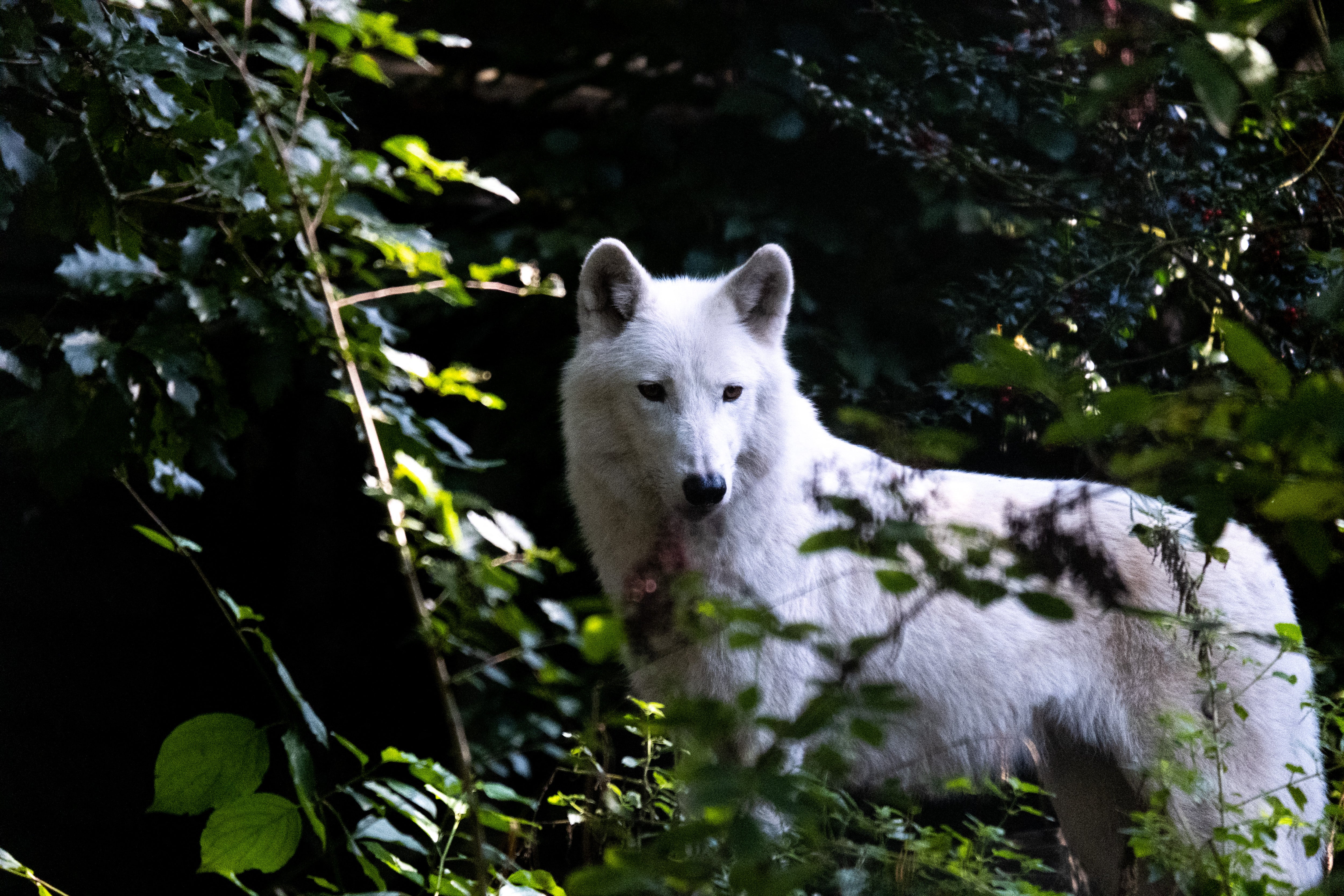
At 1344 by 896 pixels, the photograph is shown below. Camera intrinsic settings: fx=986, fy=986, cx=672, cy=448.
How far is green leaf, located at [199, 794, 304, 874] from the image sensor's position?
4.49 ft

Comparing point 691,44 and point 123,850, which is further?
point 691,44

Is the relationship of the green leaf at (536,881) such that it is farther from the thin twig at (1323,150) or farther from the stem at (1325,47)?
the thin twig at (1323,150)

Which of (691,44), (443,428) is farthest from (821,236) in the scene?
(443,428)

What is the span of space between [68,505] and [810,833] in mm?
4687

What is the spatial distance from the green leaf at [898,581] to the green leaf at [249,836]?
37.1 inches

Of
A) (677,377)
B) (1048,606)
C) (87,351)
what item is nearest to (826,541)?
(1048,606)

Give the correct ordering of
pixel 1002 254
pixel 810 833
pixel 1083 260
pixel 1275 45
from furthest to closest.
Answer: pixel 1002 254, pixel 1275 45, pixel 1083 260, pixel 810 833

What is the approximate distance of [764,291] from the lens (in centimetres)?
312

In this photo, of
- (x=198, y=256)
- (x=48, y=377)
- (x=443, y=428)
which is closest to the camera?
(x=48, y=377)

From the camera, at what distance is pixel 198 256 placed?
6.57 feet

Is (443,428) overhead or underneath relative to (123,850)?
overhead

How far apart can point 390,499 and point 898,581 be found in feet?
2.17

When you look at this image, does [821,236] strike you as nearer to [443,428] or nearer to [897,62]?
[897,62]

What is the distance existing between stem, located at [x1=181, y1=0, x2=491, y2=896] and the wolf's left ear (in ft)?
5.66
